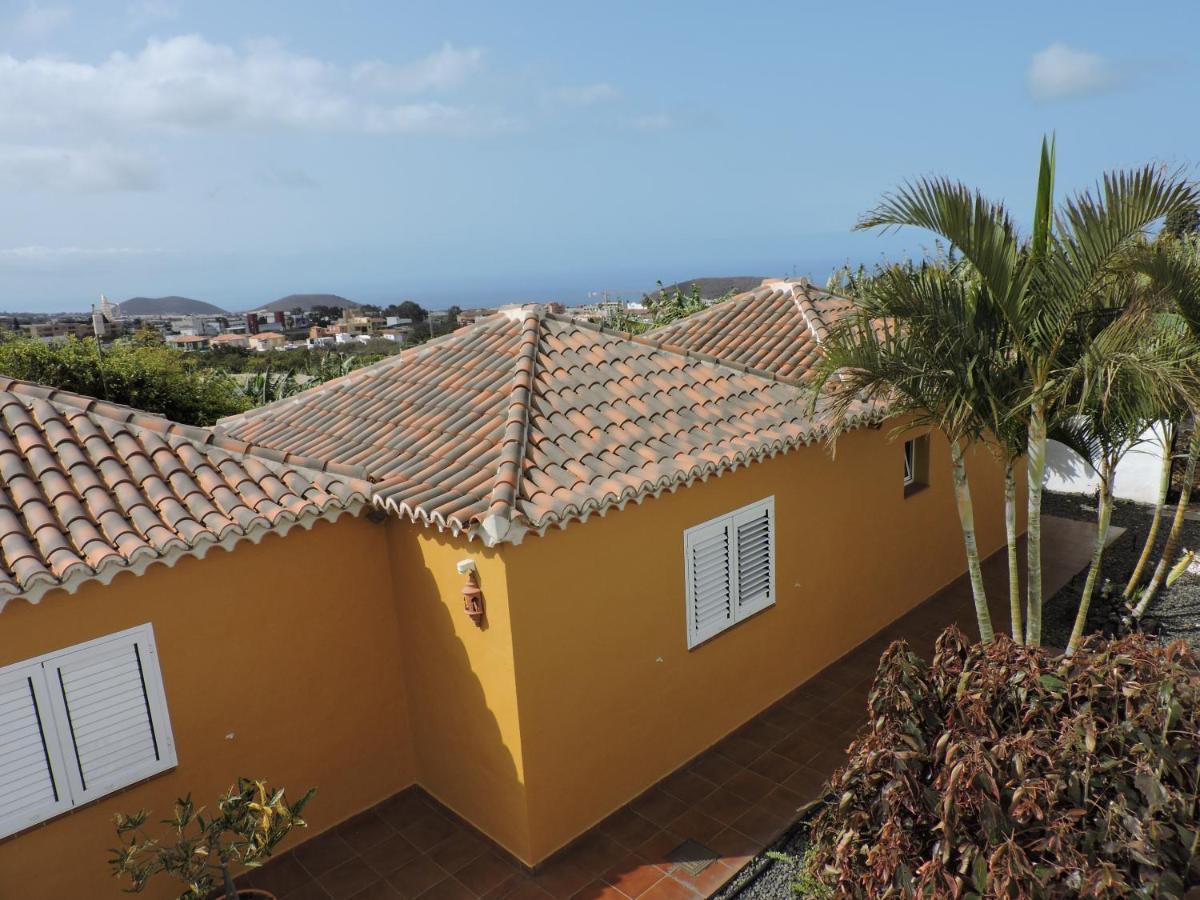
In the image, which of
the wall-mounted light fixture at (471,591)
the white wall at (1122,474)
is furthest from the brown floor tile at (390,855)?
the white wall at (1122,474)

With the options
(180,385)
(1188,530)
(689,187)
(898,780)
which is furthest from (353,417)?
(689,187)

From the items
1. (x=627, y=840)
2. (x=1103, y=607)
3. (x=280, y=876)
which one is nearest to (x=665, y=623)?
(x=627, y=840)

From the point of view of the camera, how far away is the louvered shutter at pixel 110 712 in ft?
22.3

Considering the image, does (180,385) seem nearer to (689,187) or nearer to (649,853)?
(649,853)

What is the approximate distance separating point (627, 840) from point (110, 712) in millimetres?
5538

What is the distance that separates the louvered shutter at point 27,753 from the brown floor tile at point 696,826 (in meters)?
6.25

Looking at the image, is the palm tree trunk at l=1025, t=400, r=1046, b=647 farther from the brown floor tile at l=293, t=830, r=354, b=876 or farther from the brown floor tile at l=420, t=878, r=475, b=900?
the brown floor tile at l=293, t=830, r=354, b=876

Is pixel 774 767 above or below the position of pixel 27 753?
below

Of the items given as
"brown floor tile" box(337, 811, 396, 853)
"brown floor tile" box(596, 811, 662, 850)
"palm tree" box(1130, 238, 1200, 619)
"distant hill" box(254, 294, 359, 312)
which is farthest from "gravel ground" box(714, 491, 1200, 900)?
"distant hill" box(254, 294, 359, 312)

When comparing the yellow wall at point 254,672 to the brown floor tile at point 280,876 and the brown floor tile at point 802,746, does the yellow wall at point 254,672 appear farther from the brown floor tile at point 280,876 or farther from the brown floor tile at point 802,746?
the brown floor tile at point 802,746

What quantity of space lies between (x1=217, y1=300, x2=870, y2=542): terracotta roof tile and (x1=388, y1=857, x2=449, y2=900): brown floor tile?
3992mm

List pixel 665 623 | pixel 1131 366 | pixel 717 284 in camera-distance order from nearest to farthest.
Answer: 1. pixel 1131 366
2. pixel 665 623
3. pixel 717 284

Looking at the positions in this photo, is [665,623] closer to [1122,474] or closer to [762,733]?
[762,733]

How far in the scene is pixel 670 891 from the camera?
7699 mm
